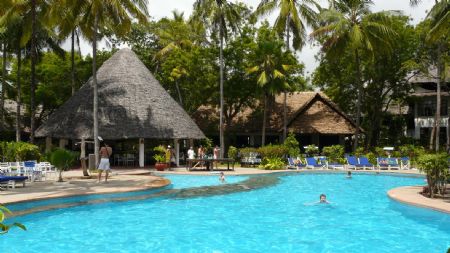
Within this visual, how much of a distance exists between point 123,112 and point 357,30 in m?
16.5

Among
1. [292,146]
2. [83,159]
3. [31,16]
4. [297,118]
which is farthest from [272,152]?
[31,16]

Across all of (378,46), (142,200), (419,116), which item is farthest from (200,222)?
(419,116)

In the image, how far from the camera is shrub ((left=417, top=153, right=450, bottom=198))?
12.3 metres

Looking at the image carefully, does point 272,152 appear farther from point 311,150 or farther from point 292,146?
point 311,150

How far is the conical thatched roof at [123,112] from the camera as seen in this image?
2659cm

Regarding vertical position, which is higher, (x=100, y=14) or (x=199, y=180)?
(x=100, y=14)

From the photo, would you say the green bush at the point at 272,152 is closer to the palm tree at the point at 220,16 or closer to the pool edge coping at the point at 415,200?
the palm tree at the point at 220,16

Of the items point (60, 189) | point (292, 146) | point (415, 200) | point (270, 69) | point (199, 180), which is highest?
point (270, 69)

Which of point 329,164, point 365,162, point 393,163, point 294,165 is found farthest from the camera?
point 329,164

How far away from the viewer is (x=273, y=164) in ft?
85.9

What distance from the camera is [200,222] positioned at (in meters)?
11.2

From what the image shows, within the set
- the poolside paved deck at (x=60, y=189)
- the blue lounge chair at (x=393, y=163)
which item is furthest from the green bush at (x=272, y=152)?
the poolside paved deck at (x=60, y=189)

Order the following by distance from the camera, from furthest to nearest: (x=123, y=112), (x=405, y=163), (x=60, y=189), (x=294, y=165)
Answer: (x=123, y=112) → (x=294, y=165) → (x=405, y=163) → (x=60, y=189)

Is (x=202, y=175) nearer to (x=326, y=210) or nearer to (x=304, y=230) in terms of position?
(x=326, y=210)
